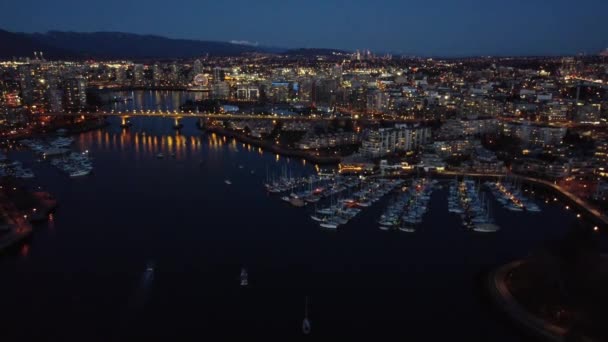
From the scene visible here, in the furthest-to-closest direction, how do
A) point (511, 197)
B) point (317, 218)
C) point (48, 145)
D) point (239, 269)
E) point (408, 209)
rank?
point (48, 145), point (511, 197), point (408, 209), point (317, 218), point (239, 269)

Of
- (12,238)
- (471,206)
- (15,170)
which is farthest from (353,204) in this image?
(15,170)

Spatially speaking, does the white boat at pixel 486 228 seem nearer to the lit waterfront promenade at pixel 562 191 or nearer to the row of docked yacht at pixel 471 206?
the row of docked yacht at pixel 471 206

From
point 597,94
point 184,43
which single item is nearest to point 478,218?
point 597,94

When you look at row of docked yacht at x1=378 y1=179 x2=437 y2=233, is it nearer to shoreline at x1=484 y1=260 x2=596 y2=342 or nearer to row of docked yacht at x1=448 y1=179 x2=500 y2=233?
row of docked yacht at x1=448 y1=179 x2=500 y2=233

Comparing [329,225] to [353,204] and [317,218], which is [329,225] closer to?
[317,218]

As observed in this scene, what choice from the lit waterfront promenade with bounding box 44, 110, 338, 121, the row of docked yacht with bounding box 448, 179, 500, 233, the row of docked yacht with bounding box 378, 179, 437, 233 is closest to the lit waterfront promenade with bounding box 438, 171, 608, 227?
the row of docked yacht with bounding box 448, 179, 500, 233

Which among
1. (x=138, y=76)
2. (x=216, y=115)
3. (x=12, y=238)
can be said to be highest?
(x=138, y=76)
